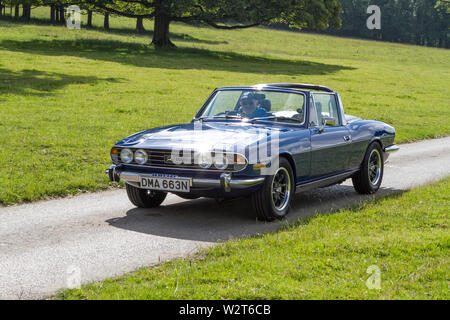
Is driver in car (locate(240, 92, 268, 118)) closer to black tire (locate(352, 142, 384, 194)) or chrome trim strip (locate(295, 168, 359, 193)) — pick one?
chrome trim strip (locate(295, 168, 359, 193))

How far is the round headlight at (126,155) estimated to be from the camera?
7.37 meters

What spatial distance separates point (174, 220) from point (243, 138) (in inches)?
50.4

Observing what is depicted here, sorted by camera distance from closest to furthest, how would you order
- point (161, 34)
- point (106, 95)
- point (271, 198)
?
1. point (271, 198)
2. point (106, 95)
3. point (161, 34)

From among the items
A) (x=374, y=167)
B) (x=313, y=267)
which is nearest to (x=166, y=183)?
(x=313, y=267)

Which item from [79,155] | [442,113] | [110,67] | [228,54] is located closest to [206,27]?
[228,54]

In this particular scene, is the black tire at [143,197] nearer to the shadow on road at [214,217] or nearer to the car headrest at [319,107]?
the shadow on road at [214,217]

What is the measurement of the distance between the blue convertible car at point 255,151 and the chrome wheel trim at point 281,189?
0.01 meters

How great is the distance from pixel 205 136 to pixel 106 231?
1601mm

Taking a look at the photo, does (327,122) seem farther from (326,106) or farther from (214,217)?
(214,217)

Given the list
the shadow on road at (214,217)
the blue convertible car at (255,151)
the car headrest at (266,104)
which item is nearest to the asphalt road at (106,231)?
the shadow on road at (214,217)

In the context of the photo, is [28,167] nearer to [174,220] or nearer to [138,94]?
[174,220]

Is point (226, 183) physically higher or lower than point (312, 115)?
lower

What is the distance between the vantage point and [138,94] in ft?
72.1

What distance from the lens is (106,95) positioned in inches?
826
